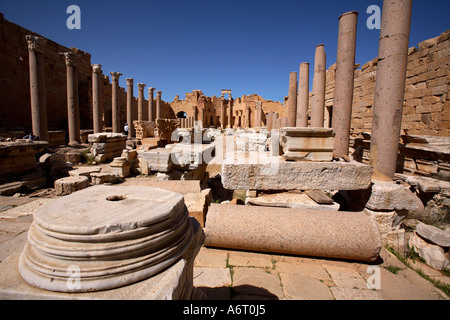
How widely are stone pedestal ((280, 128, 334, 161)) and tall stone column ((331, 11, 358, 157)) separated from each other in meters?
2.67

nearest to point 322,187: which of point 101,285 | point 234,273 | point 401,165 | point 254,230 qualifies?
point 254,230

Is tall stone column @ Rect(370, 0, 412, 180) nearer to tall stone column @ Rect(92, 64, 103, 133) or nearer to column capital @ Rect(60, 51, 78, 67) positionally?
column capital @ Rect(60, 51, 78, 67)

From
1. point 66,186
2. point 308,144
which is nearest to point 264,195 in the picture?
point 308,144

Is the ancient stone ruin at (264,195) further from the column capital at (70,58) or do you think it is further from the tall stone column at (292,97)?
the tall stone column at (292,97)

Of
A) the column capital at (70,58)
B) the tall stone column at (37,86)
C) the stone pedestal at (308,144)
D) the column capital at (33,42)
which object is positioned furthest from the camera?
the column capital at (70,58)

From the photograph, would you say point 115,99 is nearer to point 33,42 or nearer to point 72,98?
point 72,98

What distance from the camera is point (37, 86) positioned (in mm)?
10438

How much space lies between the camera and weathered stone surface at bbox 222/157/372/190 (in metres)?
3.55

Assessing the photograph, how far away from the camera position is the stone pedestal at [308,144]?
143 inches

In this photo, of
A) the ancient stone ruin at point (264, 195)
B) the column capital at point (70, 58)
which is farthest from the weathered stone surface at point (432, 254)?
the column capital at point (70, 58)

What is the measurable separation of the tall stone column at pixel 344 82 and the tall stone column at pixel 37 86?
12.2 m

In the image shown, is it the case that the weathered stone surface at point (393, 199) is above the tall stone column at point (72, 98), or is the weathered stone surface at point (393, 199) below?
below

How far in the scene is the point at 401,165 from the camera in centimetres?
662

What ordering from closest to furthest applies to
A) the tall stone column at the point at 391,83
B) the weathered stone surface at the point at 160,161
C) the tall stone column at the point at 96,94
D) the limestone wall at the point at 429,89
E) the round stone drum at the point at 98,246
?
the round stone drum at the point at 98,246
the tall stone column at the point at 391,83
the weathered stone surface at the point at 160,161
the limestone wall at the point at 429,89
the tall stone column at the point at 96,94
